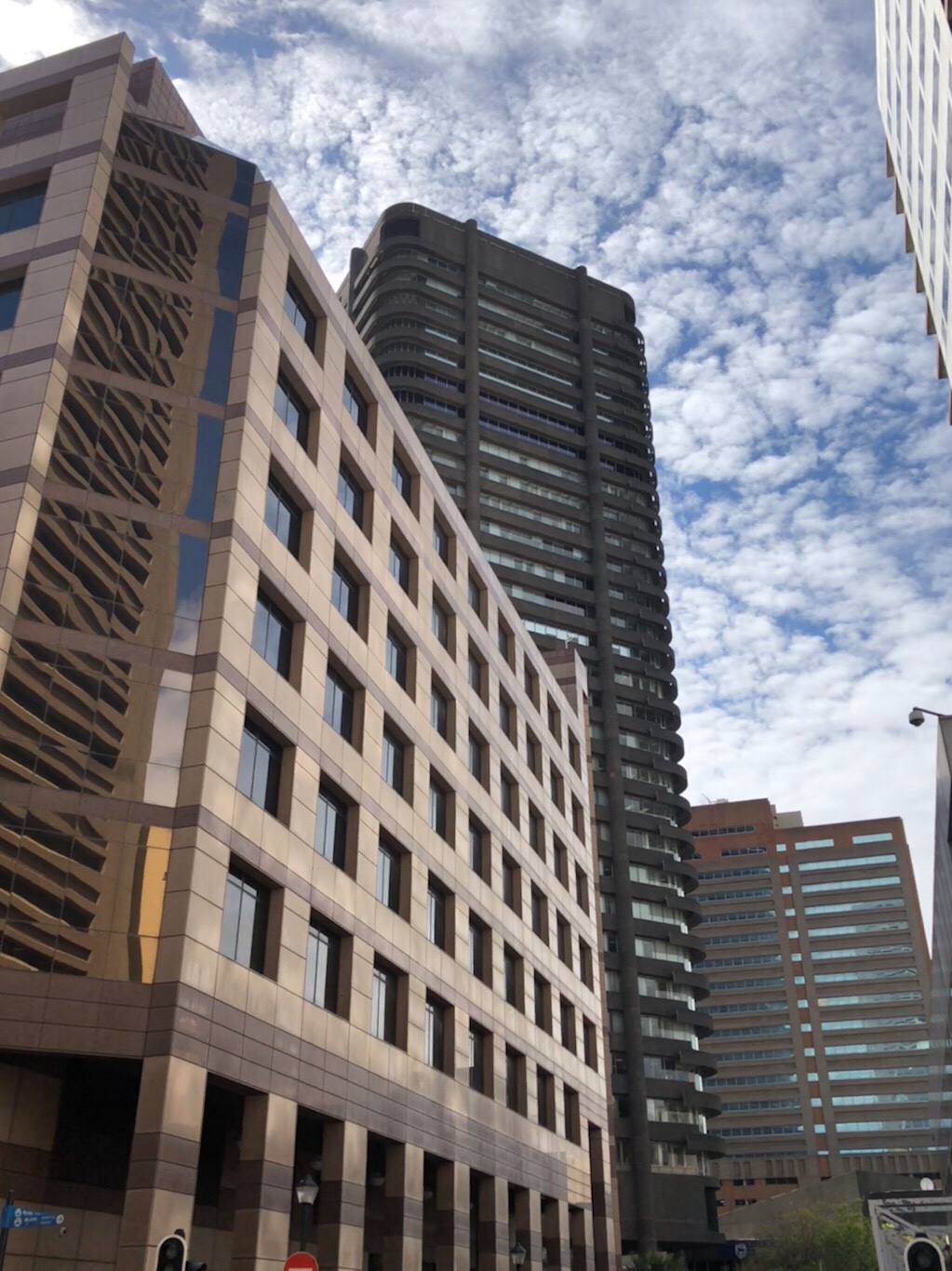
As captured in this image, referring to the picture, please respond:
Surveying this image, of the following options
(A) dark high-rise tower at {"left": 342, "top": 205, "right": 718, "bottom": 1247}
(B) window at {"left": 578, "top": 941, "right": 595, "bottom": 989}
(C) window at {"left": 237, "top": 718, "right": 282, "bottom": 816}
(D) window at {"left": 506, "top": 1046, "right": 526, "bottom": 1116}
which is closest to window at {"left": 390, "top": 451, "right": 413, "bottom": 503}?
(C) window at {"left": 237, "top": 718, "right": 282, "bottom": 816}

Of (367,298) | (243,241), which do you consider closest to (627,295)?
(367,298)

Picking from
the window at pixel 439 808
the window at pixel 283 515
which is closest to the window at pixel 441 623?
the window at pixel 439 808

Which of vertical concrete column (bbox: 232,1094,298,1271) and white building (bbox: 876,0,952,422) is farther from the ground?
white building (bbox: 876,0,952,422)

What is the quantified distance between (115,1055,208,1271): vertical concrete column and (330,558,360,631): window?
53.5 feet

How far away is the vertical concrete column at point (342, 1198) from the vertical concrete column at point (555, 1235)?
2000 cm

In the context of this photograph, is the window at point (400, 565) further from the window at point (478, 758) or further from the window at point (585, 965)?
the window at point (585, 965)

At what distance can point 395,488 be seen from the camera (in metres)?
44.6

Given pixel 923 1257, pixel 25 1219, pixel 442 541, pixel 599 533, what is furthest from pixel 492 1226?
pixel 599 533

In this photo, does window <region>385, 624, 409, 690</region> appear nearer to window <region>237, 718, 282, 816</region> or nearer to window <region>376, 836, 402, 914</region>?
window <region>376, 836, 402, 914</region>

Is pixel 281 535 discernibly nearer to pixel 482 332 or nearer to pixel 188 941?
pixel 188 941

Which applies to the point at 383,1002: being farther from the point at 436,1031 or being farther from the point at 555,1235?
the point at 555,1235

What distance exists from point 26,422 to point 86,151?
10.2 meters

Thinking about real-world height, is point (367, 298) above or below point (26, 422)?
above

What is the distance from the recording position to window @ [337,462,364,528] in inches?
1564
